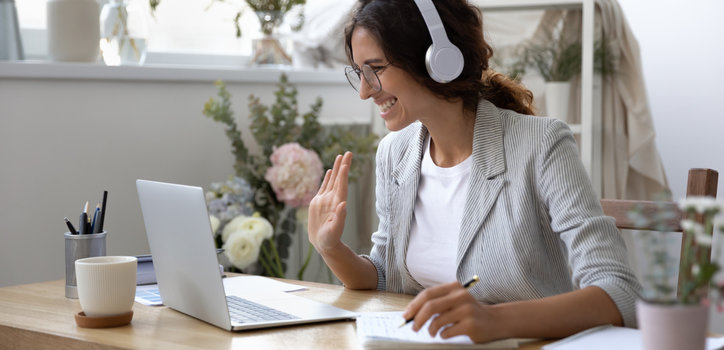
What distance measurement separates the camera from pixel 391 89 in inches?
67.9

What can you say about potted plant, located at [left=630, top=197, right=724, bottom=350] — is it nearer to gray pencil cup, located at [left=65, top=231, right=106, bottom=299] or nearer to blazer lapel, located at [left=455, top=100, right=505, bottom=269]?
blazer lapel, located at [left=455, top=100, right=505, bottom=269]

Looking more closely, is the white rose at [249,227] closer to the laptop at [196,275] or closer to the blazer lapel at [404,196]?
the blazer lapel at [404,196]

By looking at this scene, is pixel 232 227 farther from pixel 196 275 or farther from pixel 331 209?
pixel 196 275

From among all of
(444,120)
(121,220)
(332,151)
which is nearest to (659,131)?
(332,151)

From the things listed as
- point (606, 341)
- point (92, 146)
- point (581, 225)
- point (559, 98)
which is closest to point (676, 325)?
point (606, 341)

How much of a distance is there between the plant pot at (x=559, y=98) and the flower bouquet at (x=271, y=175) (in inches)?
23.0

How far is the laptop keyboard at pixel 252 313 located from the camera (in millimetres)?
1385

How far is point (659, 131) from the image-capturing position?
3.06 metres

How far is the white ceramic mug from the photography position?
1385mm

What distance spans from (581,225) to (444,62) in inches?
16.2

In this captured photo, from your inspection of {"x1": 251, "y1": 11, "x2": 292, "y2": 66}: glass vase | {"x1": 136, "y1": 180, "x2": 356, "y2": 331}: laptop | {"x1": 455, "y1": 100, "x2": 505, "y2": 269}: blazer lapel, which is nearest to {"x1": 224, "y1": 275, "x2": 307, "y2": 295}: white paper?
{"x1": 136, "y1": 180, "x2": 356, "y2": 331}: laptop

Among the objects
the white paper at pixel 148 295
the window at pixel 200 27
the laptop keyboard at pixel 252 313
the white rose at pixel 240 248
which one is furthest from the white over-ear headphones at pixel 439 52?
the window at pixel 200 27

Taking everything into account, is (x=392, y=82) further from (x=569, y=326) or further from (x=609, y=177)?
(x=609, y=177)

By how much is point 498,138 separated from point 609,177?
1232 millimetres
